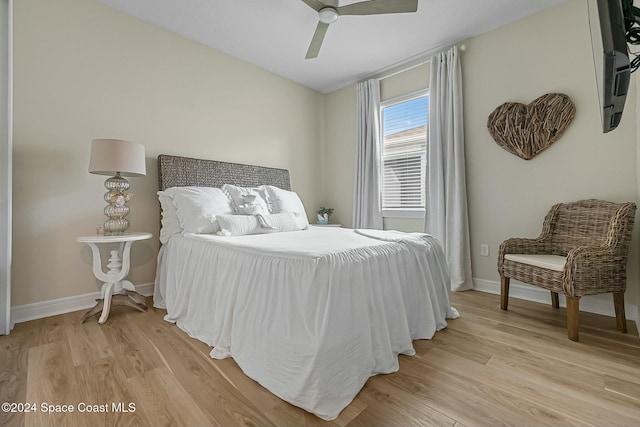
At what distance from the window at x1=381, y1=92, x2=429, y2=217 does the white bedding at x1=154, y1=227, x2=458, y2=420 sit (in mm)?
1677

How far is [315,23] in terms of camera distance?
9.16 ft

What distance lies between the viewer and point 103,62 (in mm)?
2506

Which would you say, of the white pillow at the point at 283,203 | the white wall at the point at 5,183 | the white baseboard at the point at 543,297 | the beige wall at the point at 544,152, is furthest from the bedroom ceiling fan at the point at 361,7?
the white baseboard at the point at 543,297

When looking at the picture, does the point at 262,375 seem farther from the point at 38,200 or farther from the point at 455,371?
the point at 38,200

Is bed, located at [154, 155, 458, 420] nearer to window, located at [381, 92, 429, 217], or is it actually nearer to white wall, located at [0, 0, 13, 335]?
white wall, located at [0, 0, 13, 335]

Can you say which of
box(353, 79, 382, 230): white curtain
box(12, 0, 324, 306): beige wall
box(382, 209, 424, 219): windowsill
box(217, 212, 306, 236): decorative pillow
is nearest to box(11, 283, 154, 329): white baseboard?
box(12, 0, 324, 306): beige wall

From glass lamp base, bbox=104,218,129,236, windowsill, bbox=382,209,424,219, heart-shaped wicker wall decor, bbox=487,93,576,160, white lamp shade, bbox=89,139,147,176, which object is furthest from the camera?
windowsill, bbox=382,209,424,219

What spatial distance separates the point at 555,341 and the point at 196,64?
13.3 feet

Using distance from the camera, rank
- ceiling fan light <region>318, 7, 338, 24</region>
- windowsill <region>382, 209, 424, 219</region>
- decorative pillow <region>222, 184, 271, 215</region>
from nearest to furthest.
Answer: ceiling fan light <region>318, 7, 338, 24</region> < decorative pillow <region>222, 184, 271, 215</region> < windowsill <region>382, 209, 424, 219</region>

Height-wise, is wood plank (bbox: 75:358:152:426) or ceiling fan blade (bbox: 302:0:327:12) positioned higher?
ceiling fan blade (bbox: 302:0:327:12)

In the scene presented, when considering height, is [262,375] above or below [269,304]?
below

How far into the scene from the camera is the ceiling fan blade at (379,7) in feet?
7.26

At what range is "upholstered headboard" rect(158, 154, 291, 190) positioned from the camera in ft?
9.04

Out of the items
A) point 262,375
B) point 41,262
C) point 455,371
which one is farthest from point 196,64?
point 455,371
